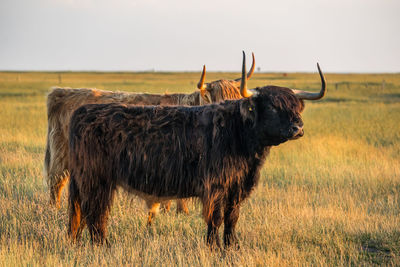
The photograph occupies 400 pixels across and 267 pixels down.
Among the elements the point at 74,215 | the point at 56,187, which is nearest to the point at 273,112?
the point at 74,215

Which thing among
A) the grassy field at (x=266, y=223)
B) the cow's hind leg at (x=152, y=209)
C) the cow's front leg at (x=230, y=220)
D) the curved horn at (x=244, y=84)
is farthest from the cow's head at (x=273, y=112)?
the cow's hind leg at (x=152, y=209)

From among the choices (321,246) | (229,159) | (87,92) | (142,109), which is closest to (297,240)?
(321,246)

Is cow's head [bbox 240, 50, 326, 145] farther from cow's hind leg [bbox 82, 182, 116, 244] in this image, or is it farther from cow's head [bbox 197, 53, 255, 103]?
cow's head [bbox 197, 53, 255, 103]

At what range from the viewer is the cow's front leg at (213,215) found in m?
4.67

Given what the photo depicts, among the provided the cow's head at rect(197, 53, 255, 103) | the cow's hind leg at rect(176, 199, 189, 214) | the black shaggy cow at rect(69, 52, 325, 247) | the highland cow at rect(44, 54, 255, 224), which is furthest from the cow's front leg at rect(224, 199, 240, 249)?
the cow's head at rect(197, 53, 255, 103)

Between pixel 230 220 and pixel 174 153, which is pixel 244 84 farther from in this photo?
pixel 230 220

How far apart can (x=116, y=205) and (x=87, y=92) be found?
6.13 feet

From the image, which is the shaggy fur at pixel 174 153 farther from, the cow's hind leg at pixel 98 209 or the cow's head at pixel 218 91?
the cow's head at pixel 218 91

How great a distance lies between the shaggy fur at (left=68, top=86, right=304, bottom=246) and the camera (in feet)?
15.4

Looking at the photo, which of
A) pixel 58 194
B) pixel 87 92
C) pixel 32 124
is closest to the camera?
pixel 58 194

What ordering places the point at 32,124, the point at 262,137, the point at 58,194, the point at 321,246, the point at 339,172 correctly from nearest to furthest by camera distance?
the point at 262,137, the point at 321,246, the point at 58,194, the point at 339,172, the point at 32,124

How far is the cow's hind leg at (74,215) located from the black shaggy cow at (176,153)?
101mm

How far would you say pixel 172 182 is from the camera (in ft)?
15.6

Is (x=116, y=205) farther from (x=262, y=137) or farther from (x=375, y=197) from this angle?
(x=375, y=197)
